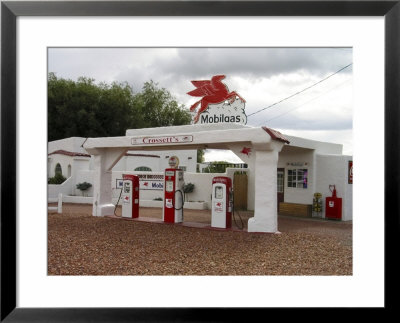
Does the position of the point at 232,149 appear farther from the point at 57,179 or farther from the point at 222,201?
the point at 57,179

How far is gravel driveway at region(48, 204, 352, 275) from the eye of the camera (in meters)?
Result: 6.97

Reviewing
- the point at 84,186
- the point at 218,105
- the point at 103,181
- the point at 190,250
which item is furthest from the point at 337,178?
the point at 84,186

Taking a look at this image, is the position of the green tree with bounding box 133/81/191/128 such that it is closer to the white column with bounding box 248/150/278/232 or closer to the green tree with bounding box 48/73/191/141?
the green tree with bounding box 48/73/191/141

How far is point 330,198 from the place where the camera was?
14430 millimetres

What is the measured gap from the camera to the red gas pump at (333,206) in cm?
1420

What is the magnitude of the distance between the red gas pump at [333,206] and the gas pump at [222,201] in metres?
5.12

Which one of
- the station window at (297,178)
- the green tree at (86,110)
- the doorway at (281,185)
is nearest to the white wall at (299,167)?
the station window at (297,178)

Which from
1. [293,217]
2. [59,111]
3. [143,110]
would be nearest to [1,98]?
[293,217]

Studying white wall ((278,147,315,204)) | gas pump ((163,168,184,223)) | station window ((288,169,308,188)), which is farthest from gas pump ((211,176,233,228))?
station window ((288,169,308,188))

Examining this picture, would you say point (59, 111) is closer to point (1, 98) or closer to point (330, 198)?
point (330, 198)

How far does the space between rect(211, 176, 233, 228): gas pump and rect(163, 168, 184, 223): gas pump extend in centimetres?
134

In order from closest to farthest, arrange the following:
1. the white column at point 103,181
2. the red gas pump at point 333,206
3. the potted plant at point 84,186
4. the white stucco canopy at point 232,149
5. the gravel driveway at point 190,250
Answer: the gravel driveway at point 190,250 → the white stucco canopy at point 232,149 → the white column at point 103,181 → the red gas pump at point 333,206 → the potted plant at point 84,186

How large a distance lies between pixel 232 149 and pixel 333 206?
214 inches

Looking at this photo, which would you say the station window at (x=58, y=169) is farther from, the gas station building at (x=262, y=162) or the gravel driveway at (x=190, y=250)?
the gravel driveway at (x=190, y=250)
